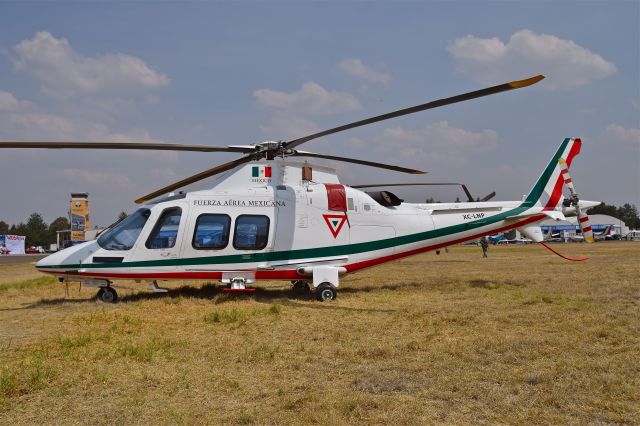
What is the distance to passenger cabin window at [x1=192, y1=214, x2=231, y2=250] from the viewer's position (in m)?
11.1

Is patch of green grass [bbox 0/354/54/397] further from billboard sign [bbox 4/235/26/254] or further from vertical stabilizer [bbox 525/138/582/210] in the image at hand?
billboard sign [bbox 4/235/26/254]

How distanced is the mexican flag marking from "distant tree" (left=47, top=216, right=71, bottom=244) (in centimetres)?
12083

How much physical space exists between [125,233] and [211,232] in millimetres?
1795

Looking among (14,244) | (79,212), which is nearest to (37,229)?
(14,244)

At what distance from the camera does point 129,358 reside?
5.72 metres

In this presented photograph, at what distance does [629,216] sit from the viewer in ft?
484

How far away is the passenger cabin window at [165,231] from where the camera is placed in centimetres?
1089

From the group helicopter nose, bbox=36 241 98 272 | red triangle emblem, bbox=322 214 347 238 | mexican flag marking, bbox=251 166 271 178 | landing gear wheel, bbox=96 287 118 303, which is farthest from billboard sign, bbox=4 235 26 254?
red triangle emblem, bbox=322 214 347 238

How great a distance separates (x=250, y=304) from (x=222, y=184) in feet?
9.66

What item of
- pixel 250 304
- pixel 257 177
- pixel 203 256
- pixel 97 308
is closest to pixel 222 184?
pixel 257 177

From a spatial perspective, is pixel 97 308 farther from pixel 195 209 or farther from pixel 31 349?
pixel 31 349

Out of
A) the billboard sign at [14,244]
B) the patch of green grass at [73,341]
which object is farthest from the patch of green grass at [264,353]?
the billboard sign at [14,244]

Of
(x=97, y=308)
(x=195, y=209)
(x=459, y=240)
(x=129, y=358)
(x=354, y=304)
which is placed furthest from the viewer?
(x=459, y=240)

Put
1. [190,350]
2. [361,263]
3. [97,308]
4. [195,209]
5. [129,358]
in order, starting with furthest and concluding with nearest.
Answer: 1. [361,263]
2. [195,209]
3. [97,308]
4. [190,350]
5. [129,358]
